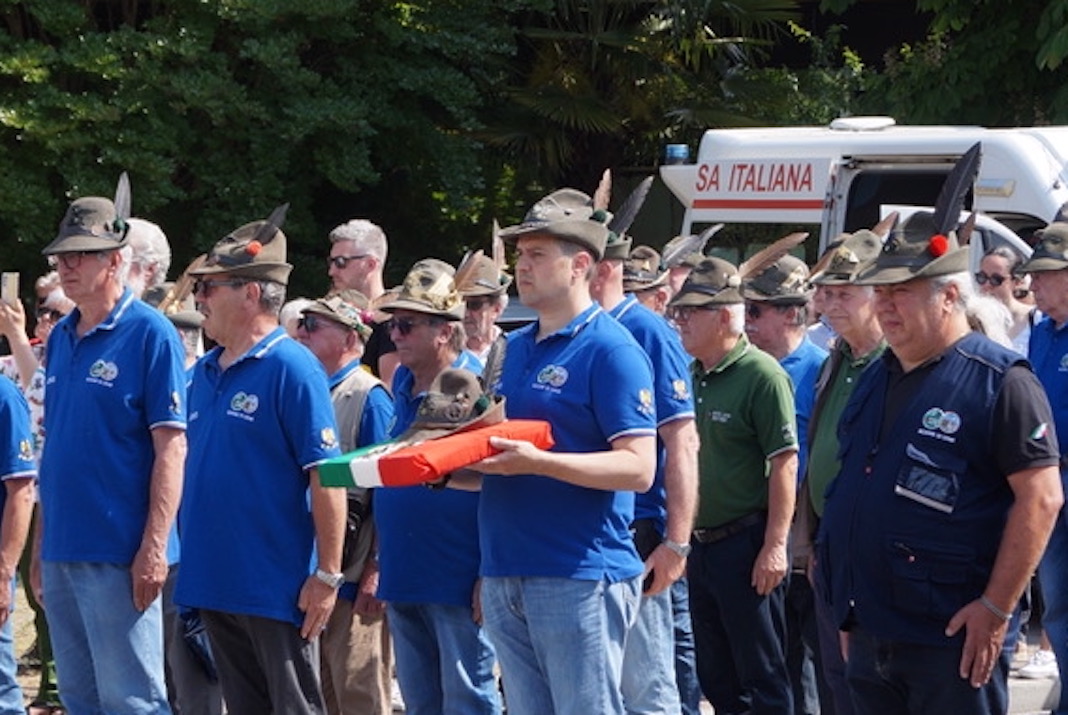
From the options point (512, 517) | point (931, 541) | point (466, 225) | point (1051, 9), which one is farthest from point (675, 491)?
point (466, 225)

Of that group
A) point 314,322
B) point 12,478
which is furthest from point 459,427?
point 12,478

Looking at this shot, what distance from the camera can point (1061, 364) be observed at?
8.34 meters

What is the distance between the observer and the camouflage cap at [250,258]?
6.69m

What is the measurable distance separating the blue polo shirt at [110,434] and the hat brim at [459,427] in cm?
121

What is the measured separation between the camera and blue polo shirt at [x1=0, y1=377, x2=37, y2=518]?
7.39 meters

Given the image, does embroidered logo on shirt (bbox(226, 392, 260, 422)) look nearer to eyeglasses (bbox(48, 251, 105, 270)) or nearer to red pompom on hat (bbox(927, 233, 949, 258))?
eyeglasses (bbox(48, 251, 105, 270))

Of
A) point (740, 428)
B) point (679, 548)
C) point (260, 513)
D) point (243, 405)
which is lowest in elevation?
point (679, 548)

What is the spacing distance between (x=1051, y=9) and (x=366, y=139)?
5932 millimetres

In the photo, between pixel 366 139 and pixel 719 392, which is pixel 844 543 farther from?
pixel 366 139

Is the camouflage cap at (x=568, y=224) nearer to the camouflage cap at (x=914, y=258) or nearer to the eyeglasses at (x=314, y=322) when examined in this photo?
the camouflage cap at (x=914, y=258)

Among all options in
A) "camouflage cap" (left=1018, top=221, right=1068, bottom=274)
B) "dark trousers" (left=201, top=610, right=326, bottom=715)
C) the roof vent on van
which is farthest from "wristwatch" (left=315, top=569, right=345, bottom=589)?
the roof vent on van

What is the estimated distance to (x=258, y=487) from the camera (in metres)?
6.57

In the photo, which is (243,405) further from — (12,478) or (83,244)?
(12,478)

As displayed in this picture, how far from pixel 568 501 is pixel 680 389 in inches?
42.8
